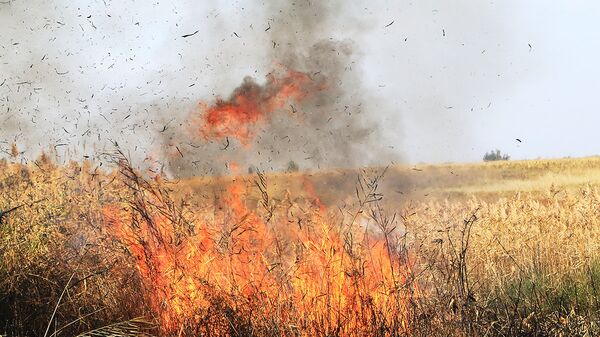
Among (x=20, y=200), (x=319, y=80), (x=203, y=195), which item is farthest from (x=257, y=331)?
(x=319, y=80)

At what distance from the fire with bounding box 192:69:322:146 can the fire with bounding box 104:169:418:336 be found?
3.19 metres

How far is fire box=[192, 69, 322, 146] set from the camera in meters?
A: 8.81

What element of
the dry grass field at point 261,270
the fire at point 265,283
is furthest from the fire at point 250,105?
the fire at point 265,283

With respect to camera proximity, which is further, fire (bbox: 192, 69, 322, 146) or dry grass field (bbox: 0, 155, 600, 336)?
fire (bbox: 192, 69, 322, 146)

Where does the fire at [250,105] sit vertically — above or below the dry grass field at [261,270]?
above

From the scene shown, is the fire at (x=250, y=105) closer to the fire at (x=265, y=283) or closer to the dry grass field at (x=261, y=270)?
the dry grass field at (x=261, y=270)

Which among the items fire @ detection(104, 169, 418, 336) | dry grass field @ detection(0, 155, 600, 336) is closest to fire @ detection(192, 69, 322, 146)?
dry grass field @ detection(0, 155, 600, 336)

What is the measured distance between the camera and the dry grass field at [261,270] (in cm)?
471

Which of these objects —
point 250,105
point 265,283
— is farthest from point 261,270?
point 250,105

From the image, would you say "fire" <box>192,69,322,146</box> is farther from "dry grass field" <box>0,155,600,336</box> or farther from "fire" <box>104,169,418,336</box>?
"fire" <box>104,169,418,336</box>

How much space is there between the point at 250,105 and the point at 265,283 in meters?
4.76

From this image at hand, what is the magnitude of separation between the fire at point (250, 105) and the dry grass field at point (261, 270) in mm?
754

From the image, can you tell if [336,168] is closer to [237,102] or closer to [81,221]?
[237,102]

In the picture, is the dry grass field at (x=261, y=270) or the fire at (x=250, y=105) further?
the fire at (x=250, y=105)
